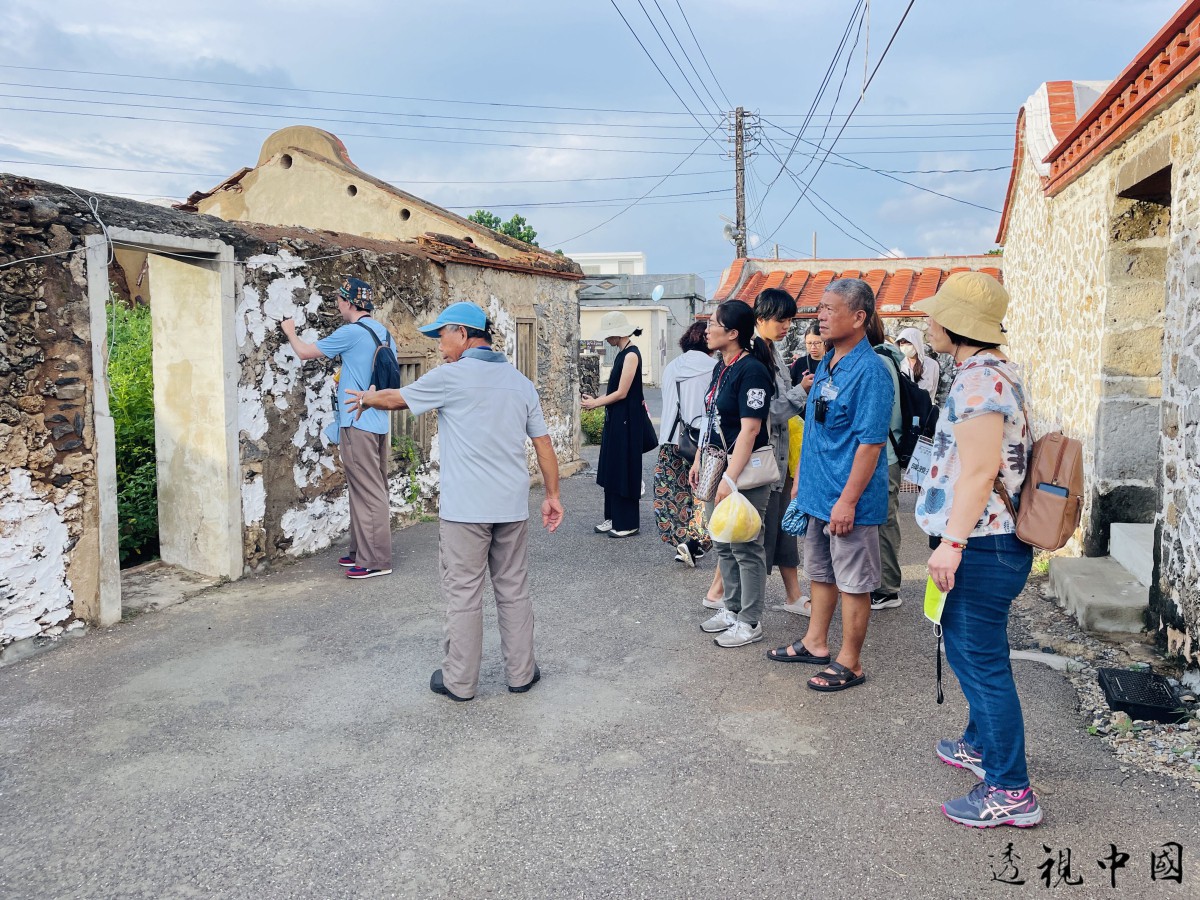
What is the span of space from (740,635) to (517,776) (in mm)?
1811

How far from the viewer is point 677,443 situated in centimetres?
605

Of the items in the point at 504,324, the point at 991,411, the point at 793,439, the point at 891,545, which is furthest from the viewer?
the point at 504,324

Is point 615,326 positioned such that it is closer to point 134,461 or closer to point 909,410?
point 909,410

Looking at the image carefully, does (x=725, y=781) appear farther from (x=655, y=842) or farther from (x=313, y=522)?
(x=313, y=522)

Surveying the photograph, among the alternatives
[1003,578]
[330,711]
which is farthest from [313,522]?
[1003,578]

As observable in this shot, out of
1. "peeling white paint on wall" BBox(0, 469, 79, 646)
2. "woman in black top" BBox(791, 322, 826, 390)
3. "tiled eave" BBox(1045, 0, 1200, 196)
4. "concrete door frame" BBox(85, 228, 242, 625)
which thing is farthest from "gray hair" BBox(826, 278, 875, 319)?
"peeling white paint on wall" BBox(0, 469, 79, 646)

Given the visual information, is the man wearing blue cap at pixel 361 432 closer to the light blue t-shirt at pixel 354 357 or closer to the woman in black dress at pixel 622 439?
the light blue t-shirt at pixel 354 357

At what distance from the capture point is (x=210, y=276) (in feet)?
19.7

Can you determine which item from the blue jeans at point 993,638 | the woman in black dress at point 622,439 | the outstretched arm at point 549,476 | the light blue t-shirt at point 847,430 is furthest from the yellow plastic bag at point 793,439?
the blue jeans at point 993,638

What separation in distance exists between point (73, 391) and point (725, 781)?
13.0 ft

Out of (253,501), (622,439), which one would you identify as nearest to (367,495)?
(253,501)

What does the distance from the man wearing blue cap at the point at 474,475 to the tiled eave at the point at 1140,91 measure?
3.50 meters

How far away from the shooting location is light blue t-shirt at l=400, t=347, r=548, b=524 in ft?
13.4

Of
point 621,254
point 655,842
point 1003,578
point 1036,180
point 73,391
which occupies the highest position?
point 621,254
